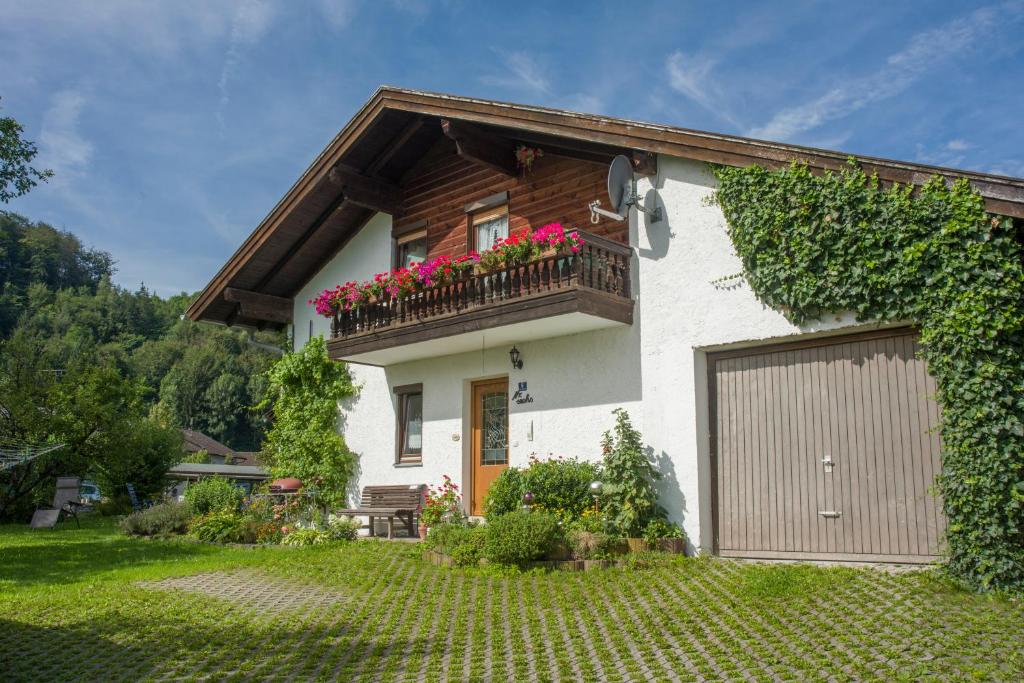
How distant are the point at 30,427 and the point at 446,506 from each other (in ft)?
47.3

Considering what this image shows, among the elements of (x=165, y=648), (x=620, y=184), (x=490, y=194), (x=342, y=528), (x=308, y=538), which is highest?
(x=490, y=194)

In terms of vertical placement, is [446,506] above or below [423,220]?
below

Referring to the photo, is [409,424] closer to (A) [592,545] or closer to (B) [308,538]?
(B) [308,538]

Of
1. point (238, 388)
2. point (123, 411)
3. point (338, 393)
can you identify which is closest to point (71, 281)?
point (238, 388)

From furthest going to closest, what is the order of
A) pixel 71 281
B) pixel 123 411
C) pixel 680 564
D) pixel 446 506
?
1. pixel 71 281
2. pixel 123 411
3. pixel 446 506
4. pixel 680 564

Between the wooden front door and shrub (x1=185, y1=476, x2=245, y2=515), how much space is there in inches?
205

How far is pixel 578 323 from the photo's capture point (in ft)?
39.9

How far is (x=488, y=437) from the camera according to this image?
46.2 ft

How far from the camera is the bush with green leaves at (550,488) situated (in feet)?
37.8

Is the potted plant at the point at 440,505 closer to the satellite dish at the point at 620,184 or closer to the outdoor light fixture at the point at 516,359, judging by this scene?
the outdoor light fixture at the point at 516,359

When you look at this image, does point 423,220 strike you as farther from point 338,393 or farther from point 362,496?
point 362,496

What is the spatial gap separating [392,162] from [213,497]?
741 cm

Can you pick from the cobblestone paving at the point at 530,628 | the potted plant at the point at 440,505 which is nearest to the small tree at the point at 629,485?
the cobblestone paving at the point at 530,628

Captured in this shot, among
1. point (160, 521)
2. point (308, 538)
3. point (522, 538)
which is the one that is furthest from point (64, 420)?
point (522, 538)
